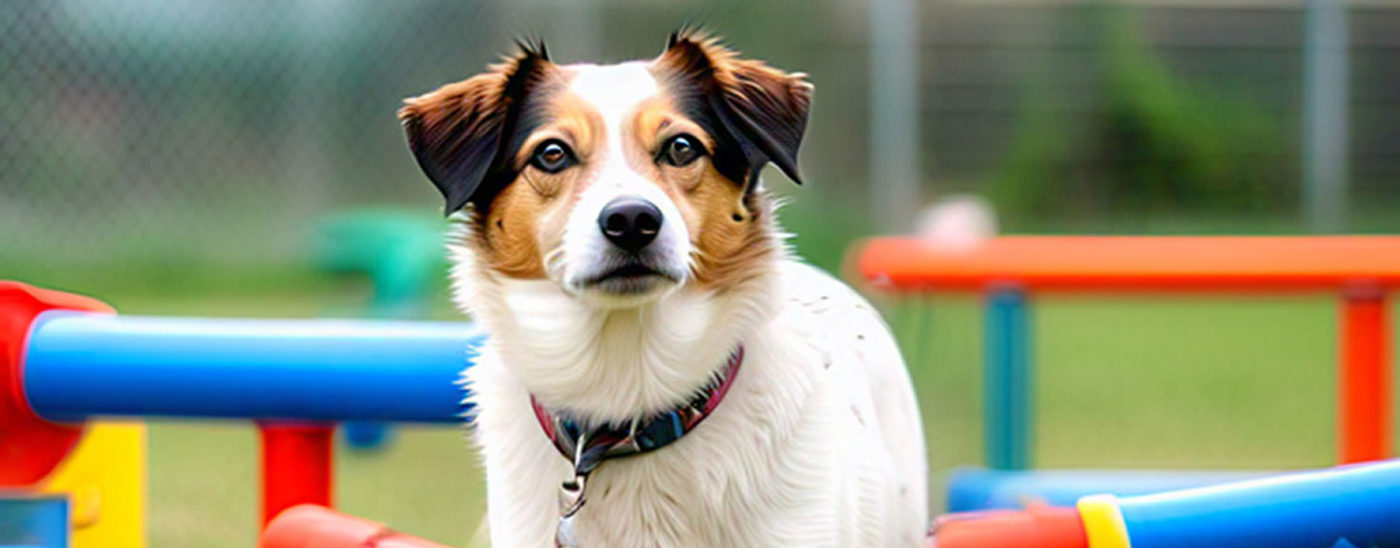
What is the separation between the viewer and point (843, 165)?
31.7 ft

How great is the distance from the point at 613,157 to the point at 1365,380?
3001mm

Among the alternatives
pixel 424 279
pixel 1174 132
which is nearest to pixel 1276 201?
pixel 1174 132

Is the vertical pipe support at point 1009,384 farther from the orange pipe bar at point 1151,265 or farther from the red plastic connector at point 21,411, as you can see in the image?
the red plastic connector at point 21,411

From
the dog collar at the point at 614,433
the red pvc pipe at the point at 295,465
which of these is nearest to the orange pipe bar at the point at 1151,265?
the red pvc pipe at the point at 295,465

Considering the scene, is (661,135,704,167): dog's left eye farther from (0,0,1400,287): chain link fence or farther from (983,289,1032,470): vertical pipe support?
(0,0,1400,287): chain link fence

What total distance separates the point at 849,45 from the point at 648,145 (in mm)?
7966

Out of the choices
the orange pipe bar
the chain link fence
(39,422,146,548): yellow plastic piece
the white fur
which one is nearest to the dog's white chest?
the white fur

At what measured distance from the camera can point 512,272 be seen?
2.16m

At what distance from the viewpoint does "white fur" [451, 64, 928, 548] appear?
2.03 meters

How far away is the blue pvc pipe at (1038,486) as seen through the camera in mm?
4332

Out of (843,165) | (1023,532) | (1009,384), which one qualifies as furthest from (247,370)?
(843,165)

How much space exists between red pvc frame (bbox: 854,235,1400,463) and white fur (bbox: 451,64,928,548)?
194cm

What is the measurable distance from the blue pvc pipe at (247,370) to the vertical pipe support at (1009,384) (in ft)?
7.66

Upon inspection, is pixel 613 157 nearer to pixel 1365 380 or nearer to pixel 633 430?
pixel 633 430
